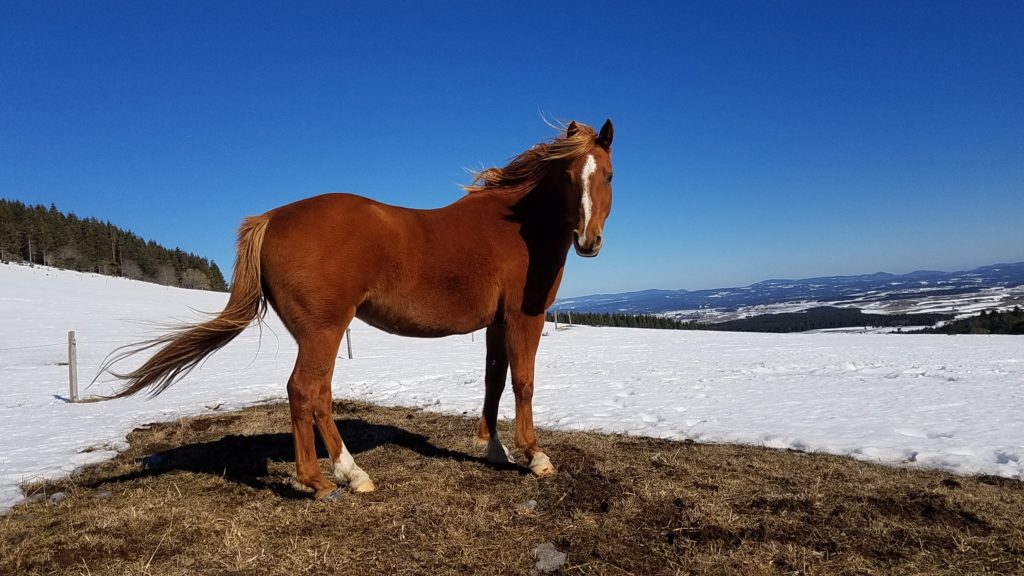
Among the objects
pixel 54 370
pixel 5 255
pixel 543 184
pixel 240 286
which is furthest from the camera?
pixel 5 255

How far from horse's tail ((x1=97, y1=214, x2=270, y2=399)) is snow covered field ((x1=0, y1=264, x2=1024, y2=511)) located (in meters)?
0.35

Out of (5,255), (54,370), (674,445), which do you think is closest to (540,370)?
(674,445)

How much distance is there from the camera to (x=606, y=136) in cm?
452

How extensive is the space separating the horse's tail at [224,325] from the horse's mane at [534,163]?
2.02 metres

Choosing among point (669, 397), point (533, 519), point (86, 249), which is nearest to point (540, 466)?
point (533, 519)

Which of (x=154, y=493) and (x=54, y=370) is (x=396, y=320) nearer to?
(x=154, y=493)

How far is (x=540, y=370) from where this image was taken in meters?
14.0

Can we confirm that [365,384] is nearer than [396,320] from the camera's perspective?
No

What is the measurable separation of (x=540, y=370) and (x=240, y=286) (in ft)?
35.4

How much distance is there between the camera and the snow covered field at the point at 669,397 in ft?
18.1

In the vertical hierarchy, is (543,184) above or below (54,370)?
above

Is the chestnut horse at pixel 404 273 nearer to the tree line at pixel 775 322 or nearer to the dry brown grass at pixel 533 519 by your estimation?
the dry brown grass at pixel 533 519

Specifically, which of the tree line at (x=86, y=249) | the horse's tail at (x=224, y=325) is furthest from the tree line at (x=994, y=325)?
the tree line at (x=86, y=249)

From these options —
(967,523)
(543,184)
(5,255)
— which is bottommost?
(967,523)
